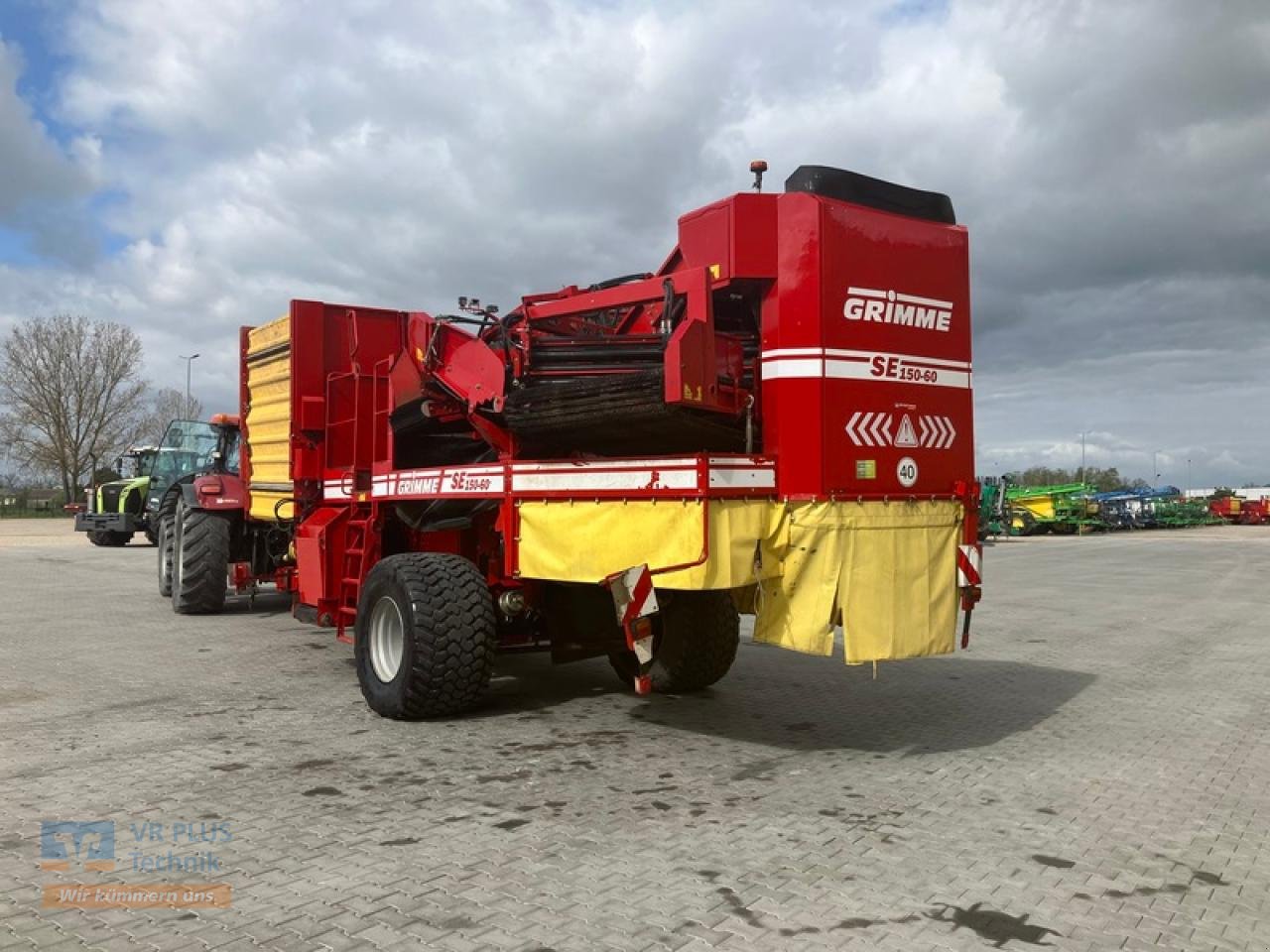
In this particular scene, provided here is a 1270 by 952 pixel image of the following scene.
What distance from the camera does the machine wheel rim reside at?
21.5 ft

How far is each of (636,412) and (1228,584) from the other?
16.7 meters

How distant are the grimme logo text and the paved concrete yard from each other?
2.58 metres

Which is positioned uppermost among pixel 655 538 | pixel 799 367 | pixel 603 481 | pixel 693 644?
pixel 799 367

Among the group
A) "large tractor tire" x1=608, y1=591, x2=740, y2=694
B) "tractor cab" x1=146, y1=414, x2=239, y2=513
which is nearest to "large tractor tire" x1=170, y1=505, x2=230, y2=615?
"tractor cab" x1=146, y1=414, x2=239, y2=513

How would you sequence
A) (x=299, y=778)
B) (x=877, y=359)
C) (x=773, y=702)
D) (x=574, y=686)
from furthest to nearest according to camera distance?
(x=574, y=686)
(x=773, y=702)
(x=877, y=359)
(x=299, y=778)

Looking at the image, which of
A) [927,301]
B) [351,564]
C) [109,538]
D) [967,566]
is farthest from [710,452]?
[109,538]

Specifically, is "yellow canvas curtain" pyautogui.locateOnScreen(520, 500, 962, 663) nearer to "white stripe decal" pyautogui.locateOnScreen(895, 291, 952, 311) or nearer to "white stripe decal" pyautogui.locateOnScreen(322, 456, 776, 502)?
"white stripe decal" pyautogui.locateOnScreen(322, 456, 776, 502)

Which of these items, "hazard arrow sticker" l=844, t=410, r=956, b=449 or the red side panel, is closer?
the red side panel

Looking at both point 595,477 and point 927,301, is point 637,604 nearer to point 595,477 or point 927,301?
point 595,477

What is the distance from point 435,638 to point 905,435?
10.3ft

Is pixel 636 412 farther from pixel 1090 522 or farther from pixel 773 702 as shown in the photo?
pixel 1090 522

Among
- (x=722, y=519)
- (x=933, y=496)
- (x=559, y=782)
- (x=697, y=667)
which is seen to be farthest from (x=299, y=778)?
(x=933, y=496)

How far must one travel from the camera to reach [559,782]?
5.10m

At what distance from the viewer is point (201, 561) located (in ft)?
37.3
